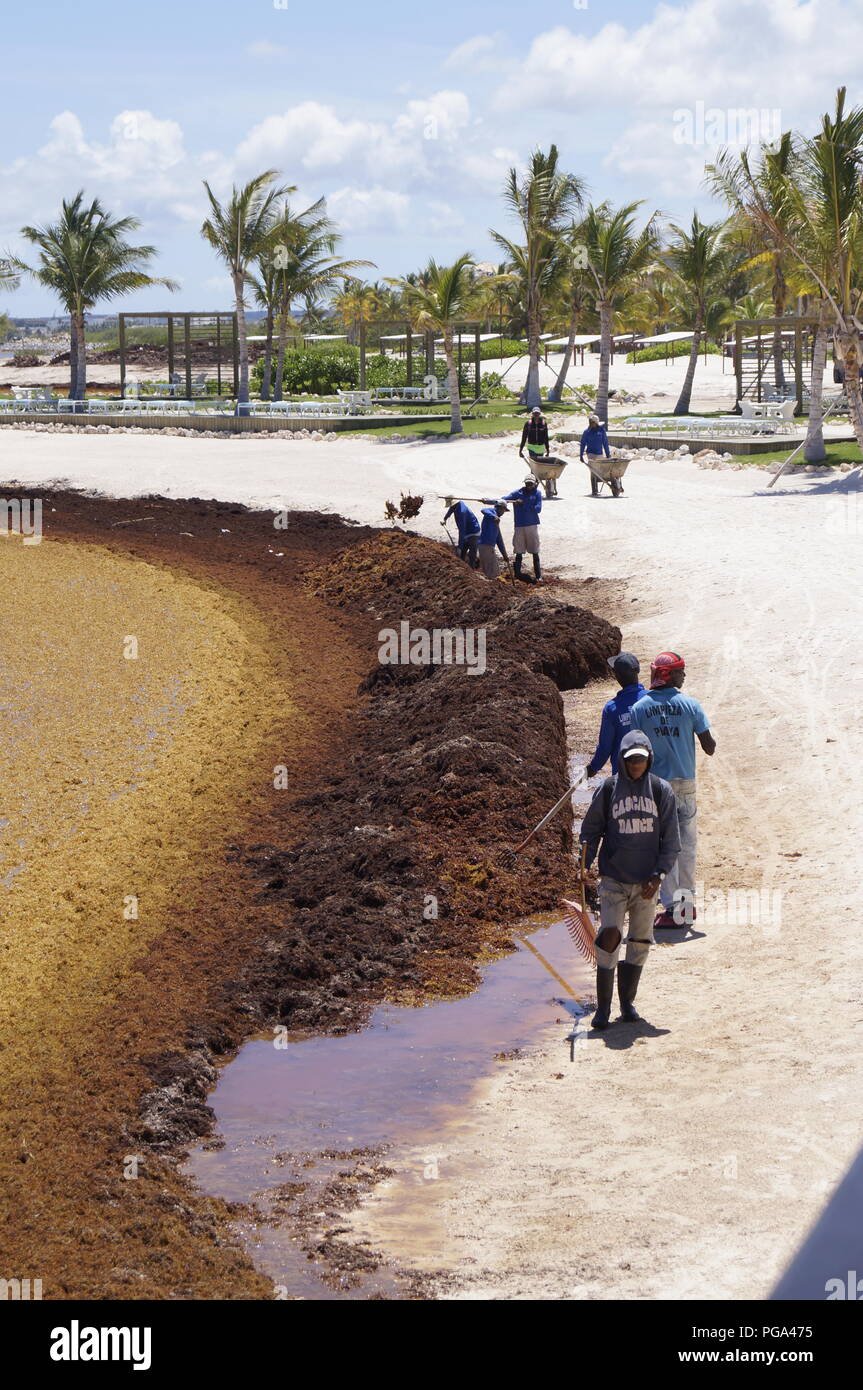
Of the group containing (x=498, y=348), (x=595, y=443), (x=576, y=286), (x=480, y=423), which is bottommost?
(x=595, y=443)

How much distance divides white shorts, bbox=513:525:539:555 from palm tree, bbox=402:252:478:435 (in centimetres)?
2151

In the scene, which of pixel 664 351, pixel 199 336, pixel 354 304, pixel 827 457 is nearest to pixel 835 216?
pixel 827 457

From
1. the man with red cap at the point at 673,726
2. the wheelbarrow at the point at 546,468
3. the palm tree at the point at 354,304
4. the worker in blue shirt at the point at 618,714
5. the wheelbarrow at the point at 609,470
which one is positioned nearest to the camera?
the worker in blue shirt at the point at 618,714

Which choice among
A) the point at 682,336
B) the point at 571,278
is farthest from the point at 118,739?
the point at 682,336

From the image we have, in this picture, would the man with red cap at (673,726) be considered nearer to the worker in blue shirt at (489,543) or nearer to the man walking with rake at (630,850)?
the man walking with rake at (630,850)

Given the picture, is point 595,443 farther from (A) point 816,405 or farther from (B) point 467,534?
(B) point 467,534

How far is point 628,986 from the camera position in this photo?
8.34 meters

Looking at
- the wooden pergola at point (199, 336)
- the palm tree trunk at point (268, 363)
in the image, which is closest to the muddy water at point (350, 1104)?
the wooden pergola at point (199, 336)

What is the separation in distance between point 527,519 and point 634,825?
13372 millimetres

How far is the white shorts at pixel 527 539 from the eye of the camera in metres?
21.2

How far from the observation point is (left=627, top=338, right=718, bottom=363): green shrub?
78694mm

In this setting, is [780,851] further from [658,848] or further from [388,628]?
[388,628]

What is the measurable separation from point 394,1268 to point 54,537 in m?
23.2

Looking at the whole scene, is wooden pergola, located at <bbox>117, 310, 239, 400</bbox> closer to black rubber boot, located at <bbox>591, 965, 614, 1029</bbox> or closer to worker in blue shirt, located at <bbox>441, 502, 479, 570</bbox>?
worker in blue shirt, located at <bbox>441, 502, 479, 570</bbox>
